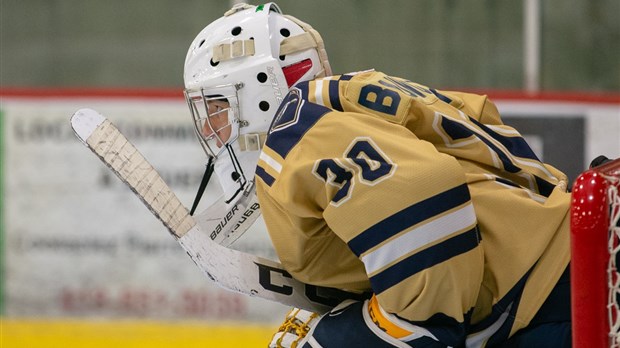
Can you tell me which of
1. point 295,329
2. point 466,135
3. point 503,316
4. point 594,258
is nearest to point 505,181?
point 466,135

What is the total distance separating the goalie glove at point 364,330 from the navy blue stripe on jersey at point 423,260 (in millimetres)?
88

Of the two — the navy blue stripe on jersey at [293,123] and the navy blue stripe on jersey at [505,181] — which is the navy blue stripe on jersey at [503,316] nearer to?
the navy blue stripe on jersey at [505,181]

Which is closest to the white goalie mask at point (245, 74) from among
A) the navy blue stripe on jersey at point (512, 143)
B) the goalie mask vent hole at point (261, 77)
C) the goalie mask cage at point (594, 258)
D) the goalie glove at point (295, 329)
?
the goalie mask vent hole at point (261, 77)

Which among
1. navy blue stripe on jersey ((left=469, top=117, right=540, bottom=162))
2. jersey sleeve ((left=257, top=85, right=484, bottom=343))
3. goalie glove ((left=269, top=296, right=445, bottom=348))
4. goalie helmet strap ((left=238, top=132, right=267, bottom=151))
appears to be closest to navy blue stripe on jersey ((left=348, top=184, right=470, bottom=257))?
jersey sleeve ((left=257, top=85, right=484, bottom=343))

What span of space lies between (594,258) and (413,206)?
284mm

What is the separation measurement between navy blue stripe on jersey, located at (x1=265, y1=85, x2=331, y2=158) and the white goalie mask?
1.04 feet

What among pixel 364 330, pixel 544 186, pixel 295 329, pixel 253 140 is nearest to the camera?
pixel 364 330

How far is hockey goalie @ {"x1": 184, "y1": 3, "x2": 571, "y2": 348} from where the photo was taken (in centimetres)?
159

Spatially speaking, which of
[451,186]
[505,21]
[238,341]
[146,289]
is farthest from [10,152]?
[451,186]

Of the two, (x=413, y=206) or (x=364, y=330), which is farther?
(x=364, y=330)

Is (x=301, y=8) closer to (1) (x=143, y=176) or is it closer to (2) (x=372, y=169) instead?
(1) (x=143, y=176)

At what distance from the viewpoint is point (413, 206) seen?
5.20 ft

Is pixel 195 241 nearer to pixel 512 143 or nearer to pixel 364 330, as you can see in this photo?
pixel 364 330

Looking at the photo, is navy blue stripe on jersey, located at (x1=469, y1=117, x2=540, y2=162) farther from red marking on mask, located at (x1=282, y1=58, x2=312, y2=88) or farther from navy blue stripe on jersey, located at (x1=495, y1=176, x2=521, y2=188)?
red marking on mask, located at (x1=282, y1=58, x2=312, y2=88)
